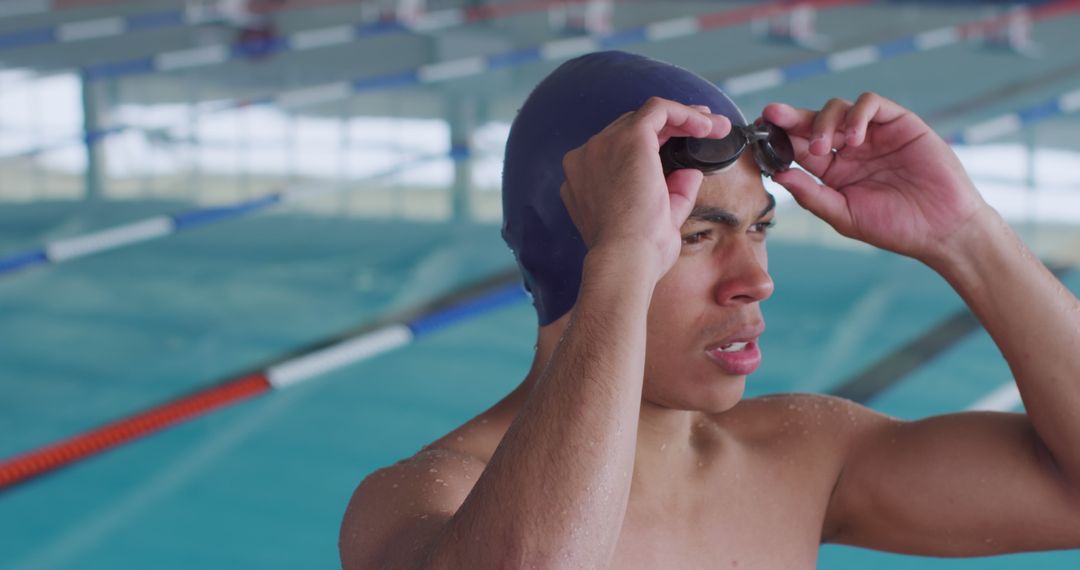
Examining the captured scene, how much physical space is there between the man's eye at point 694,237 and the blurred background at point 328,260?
62cm

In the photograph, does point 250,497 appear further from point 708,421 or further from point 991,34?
point 991,34

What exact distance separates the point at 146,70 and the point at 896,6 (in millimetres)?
7090

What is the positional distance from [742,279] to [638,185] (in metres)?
0.28

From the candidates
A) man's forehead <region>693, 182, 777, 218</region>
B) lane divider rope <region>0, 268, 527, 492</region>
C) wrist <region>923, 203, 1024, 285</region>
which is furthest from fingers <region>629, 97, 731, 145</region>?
lane divider rope <region>0, 268, 527, 492</region>

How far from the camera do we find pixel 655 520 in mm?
1882

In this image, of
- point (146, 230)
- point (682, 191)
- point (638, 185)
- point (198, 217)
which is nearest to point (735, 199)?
point (682, 191)

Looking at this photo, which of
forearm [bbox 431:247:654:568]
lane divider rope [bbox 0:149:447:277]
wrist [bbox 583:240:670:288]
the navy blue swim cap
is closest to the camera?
forearm [bbox 431:247:654:568]

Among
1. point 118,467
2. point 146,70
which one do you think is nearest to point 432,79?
point 146,70

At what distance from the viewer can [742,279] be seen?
1.73 m

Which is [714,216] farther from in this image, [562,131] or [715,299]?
[562,131]

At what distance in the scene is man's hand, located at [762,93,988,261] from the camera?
6.22 feet

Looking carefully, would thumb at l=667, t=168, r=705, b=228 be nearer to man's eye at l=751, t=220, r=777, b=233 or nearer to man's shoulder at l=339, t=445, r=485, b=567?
man's eye at l=751, t=220, r=777, b=233

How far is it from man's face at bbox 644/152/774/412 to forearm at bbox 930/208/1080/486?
34cm

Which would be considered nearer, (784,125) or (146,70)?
(784,125)
